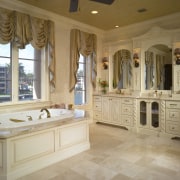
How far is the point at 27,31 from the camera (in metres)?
3.77

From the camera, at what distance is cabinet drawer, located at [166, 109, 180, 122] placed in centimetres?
398

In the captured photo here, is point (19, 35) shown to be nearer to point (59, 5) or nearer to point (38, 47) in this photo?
point (38, 47)

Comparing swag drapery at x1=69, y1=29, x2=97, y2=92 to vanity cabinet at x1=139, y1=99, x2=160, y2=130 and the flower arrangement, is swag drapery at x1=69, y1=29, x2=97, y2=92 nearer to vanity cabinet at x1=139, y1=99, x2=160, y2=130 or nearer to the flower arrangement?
the flower arrangement

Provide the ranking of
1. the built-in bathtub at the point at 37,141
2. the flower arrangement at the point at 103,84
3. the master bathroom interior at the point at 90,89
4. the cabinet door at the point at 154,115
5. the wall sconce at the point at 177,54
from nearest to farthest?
the built-in bathtub at the point at 37,141 < the master bathroom interior at the point at 90,89 < the wall sconce at the point at 177,54 < the cabinet door at the point at 154,115 < the flower arrangement at the point at 103,84

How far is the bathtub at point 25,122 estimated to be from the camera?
8.18 feet

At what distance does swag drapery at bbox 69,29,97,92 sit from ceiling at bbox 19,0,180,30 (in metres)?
0.37

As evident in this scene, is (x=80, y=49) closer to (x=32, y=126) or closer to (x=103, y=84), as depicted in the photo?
(x=103, y=84)

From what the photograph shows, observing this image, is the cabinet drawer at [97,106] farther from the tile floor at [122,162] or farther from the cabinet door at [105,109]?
the tile floor at [122,162]

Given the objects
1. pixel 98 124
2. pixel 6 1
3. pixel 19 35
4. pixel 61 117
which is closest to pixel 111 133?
pixel 98 124

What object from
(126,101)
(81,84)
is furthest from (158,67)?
(81,84)

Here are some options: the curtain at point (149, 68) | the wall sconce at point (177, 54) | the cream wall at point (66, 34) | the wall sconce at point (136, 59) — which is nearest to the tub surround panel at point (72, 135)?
the cream wall at point (66, 34)

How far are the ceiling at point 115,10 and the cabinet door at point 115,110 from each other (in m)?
2.10

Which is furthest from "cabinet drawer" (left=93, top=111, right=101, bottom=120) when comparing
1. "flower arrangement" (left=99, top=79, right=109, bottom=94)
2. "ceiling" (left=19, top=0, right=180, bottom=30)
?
"ceiling" (left=19, top=0, right=180, bottom=30)

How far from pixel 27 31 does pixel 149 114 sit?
3.30 metres
